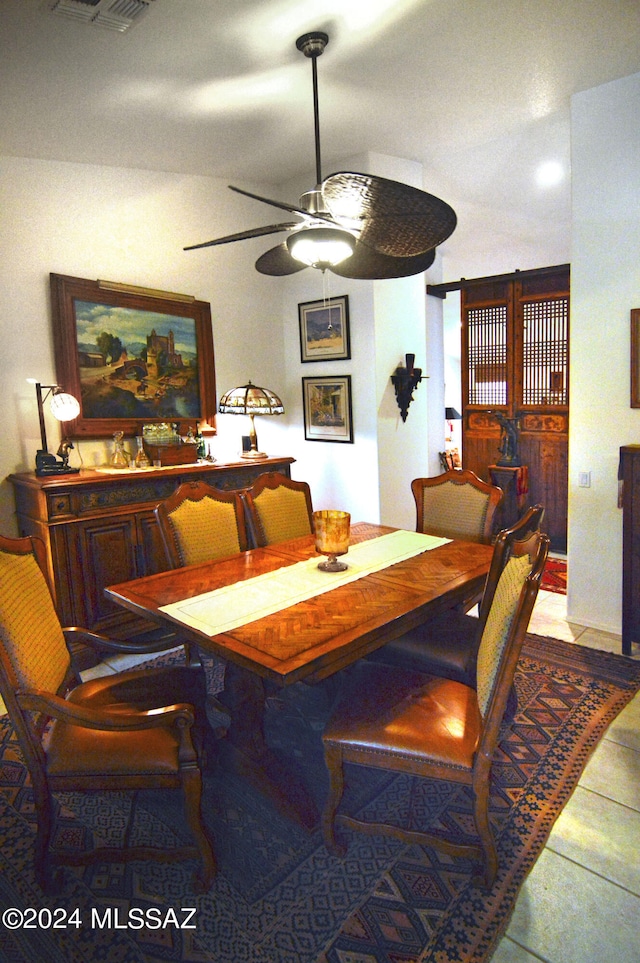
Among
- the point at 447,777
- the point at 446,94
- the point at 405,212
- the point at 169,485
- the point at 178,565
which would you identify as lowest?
the point at 447,777

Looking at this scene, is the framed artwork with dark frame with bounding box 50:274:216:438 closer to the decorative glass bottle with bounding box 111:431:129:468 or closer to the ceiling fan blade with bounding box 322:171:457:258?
the decorative glass bottle with bounding box 111:431:129:468

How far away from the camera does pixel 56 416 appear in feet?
11.0

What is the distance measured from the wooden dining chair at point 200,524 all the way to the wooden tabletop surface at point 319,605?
262 millimetres

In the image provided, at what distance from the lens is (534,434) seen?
5180 millimetres

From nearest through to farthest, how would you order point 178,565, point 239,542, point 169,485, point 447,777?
point 447,777, point 178,565, point 239,542, point 169,485

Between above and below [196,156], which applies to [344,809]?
below

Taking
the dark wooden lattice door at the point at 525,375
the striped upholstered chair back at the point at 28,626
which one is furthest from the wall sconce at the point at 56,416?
the dark wooden lattice door at the point at 525,375

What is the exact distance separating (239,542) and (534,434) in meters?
3.35

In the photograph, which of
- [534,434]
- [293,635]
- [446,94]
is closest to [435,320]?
[534,434]

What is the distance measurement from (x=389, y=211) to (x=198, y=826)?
199 cm

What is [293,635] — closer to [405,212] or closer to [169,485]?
[405,212]

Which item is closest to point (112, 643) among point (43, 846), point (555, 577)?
point (43, 846)

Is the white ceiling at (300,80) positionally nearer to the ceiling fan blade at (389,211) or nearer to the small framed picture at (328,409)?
the ceiling fan blade at (389,211)

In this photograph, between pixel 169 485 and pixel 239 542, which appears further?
pixel 169 485
